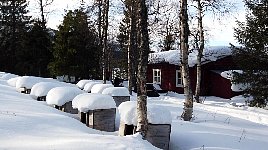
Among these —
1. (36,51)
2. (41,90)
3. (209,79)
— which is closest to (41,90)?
(41,90)

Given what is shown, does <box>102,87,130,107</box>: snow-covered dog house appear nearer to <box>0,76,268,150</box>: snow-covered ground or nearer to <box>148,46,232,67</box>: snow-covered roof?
<box>0,76,268,150</box>: snow-covered ground

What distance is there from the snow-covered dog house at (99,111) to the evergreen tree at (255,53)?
9453 millimetres

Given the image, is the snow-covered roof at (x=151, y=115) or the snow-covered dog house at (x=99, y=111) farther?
the snow-covered dog house at (x=99, y=111)

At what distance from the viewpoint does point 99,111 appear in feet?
36.0

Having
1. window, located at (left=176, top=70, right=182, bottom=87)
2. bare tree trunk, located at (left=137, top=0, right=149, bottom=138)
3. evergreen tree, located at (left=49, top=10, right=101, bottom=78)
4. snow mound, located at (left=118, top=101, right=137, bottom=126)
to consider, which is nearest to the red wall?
window, located at (left=176, top=70, right=182, bottom=87)

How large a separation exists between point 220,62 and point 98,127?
75.7 feet

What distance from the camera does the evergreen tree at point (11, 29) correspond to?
45.4 metres

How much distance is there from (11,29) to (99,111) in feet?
136

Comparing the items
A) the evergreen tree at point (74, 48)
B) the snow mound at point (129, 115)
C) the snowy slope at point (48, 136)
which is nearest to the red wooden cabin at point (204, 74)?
the evergreen tree at point (74, 48)

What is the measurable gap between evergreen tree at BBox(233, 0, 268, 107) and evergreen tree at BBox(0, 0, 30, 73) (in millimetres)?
30258

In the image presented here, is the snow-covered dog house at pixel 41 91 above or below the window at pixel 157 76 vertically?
below

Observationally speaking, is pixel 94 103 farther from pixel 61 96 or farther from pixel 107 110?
pixel 61 96

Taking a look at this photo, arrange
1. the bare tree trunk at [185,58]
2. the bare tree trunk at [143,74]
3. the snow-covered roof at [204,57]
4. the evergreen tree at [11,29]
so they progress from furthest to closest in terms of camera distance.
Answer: the evergreen tree at [11,29]
the snow-covered roof at [204,57]
the bare tree trunk at [185,58]
the bare tree trunk at [143,74]

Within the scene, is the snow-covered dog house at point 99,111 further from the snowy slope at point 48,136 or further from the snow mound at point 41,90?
the snow mound at point 41,90
